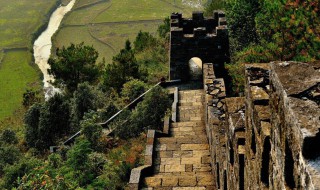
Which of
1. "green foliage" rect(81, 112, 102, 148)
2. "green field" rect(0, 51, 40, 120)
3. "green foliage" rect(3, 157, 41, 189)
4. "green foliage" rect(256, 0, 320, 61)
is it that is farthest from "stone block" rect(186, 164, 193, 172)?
"green field" rect(0, 51, 40, 120)

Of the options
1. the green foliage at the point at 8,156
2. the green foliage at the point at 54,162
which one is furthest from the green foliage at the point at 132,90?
the green foliage at the point at 54,162

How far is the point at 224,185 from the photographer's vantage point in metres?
9.25

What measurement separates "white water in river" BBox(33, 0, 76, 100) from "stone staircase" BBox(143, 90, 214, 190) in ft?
74.4

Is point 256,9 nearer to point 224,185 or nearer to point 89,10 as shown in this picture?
point 224,185

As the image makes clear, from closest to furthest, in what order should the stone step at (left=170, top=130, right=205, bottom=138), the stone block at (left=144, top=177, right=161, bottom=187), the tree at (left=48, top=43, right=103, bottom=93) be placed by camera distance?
the stone block at (left=144, top=177, right=161, bottom=187) → the stone step at (left=170, top=130, right=205, bottom=138) → the tree at (left=48, top=43, right=103, bottom=93)

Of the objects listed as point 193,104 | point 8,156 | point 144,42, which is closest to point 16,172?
point 8,156

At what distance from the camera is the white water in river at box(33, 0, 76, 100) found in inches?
1704

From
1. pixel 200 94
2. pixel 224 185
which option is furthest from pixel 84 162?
pixel 200 94

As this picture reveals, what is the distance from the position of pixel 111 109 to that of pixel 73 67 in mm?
7882

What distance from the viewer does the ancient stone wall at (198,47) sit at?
66.8 ft

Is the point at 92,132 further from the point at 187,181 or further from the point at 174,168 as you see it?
the point at 187,181

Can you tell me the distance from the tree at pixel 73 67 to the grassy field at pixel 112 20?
16.5 m

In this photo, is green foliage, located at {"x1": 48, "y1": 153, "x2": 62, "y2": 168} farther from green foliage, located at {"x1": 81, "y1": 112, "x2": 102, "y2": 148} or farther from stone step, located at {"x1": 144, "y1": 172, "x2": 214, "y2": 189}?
stone step, located at {"x1": 144, "y1": 172, "x2": 214, "y2": 189}

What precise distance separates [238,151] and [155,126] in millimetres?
11439
